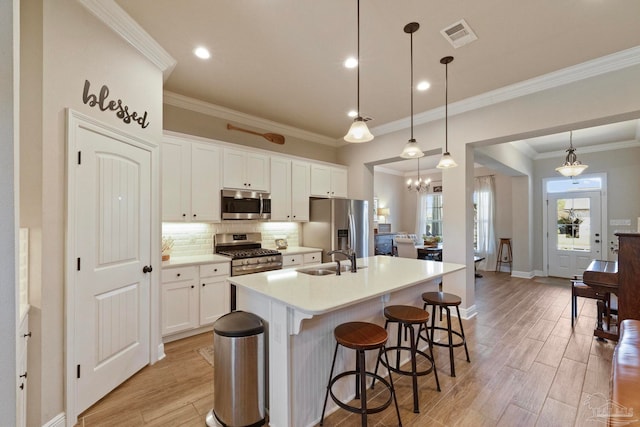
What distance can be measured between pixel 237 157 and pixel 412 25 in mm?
2659

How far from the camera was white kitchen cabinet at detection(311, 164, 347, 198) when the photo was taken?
4.98 meters

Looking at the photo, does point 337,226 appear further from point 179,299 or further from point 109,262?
point 109,262

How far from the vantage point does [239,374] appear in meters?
1.79

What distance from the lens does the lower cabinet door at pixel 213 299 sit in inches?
131

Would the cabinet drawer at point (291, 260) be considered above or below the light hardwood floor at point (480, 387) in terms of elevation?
above

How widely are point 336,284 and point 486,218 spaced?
730 centimetres

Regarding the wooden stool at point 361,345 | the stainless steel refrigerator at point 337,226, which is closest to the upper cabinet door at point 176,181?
the stainless steel refrigerator at point 337,226

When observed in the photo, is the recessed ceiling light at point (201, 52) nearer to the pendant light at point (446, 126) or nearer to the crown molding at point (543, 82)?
the pendant light at point (446, 126)

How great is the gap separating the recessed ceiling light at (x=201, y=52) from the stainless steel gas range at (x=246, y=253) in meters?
2.24

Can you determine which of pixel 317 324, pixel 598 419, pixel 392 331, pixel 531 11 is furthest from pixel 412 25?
→ pixel 598 419

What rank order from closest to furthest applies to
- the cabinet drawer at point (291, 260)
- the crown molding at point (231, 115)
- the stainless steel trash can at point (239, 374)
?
the stainless steel trash can at point (239, 374) < the crown molding at point (231, 115) < the cabinet drawer at point (291, 260)

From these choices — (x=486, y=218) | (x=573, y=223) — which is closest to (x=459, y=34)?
(x=573, y=223)

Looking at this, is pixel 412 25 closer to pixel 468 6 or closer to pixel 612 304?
pixel 468 6

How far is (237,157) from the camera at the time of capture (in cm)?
396
